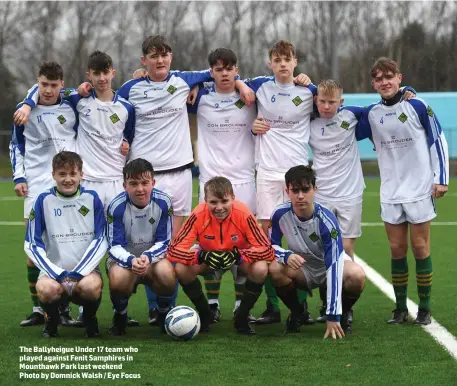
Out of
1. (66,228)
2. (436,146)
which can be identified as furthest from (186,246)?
(436,146)

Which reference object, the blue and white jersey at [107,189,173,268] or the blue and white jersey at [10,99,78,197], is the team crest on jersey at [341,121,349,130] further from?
the blue and white jersey at [10,99,78,197]

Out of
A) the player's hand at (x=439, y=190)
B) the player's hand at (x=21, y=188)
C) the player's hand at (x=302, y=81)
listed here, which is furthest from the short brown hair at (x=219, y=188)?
the player's hand at (x=21, y=188)

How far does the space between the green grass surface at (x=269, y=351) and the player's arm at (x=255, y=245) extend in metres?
0.54

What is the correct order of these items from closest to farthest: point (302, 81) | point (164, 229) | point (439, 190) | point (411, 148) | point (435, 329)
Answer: point (435, 329) → point (164, 229) → point (439, 190) → point (411, 148) → point (302, 81)

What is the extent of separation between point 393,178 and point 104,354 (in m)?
2.50

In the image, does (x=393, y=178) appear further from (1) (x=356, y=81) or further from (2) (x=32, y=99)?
(1) (x=356, y=81)

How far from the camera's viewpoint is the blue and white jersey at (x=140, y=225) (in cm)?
635

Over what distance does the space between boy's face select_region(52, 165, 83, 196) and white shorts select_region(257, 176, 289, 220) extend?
1.47 metres

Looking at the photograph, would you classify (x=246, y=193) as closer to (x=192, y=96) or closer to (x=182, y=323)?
(x=192, y=96)

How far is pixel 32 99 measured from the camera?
6.91 meters

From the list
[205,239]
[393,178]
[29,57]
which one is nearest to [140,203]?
→ [205,239]

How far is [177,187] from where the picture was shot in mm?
7121

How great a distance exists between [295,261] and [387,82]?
59.2 inches

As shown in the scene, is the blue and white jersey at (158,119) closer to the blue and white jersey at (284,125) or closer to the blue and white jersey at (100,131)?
the blue and white jersey at (100,131)
